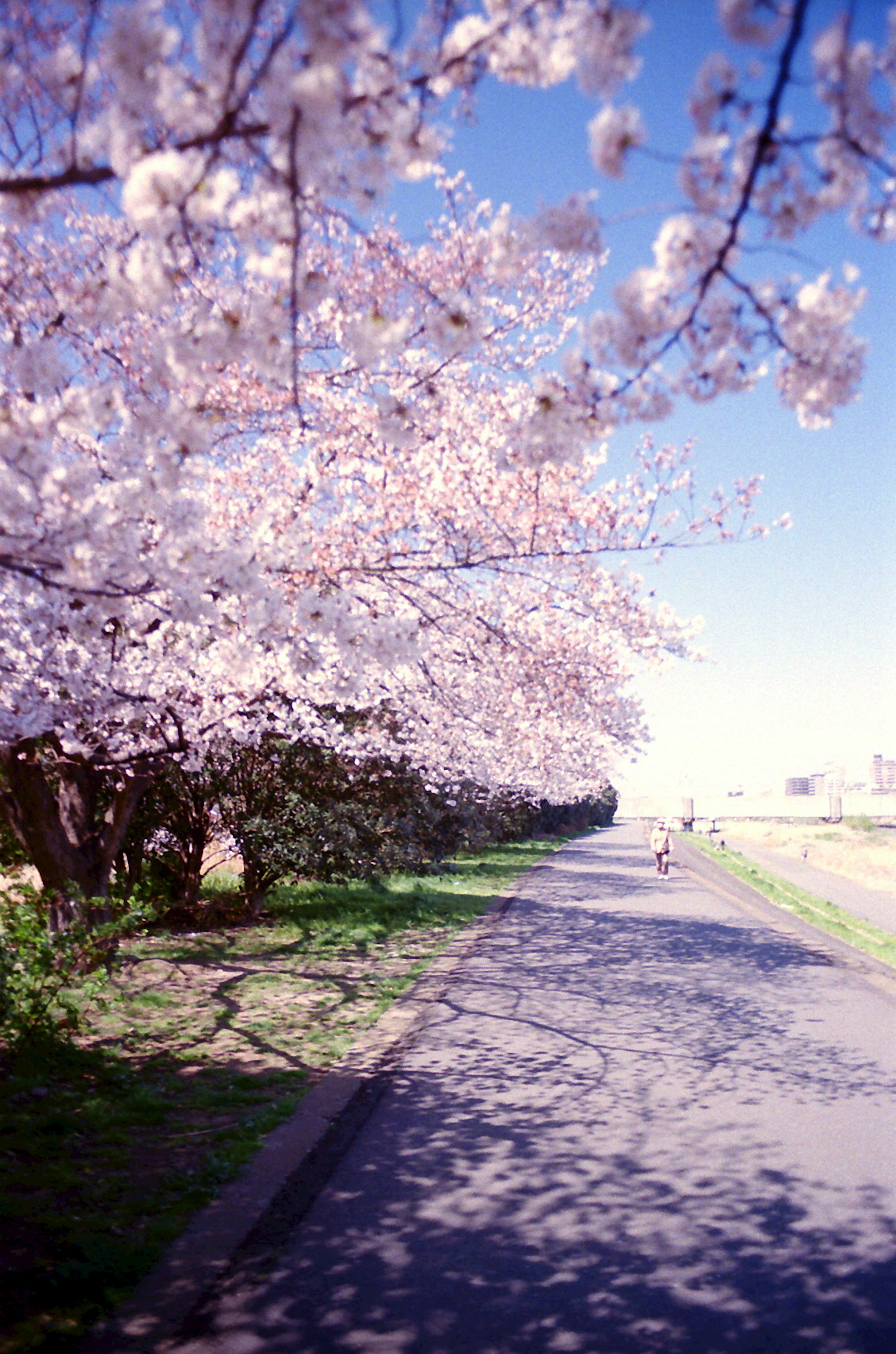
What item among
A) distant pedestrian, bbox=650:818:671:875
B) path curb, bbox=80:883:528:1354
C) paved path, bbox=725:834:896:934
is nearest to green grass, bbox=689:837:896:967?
paved path, bbox=725:834:896:934

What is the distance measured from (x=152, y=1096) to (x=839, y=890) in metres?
27.5

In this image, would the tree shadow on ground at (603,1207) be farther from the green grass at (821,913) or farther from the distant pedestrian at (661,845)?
the distant pedestrian at (661,845)

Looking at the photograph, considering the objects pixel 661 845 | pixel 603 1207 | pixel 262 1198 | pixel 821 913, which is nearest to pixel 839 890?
pixel 661 845

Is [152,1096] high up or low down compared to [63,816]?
down

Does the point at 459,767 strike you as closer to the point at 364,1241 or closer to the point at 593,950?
the point at 593,950

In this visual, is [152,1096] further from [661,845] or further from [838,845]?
[838,845]

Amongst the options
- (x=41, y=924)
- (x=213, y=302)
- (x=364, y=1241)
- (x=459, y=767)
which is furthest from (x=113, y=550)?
(x=459, y=767)

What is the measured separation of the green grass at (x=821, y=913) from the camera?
1551 cm

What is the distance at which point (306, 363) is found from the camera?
6918 mm

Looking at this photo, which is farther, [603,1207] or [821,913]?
[821,913]

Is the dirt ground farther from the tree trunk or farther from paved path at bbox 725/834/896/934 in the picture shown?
the tree trunk

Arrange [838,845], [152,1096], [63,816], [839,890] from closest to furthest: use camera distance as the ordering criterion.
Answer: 1. [152,1096]
2. [63,816]
3. [839,890]
4. [838,845]

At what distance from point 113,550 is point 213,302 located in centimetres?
122

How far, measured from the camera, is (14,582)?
5.55 meters
